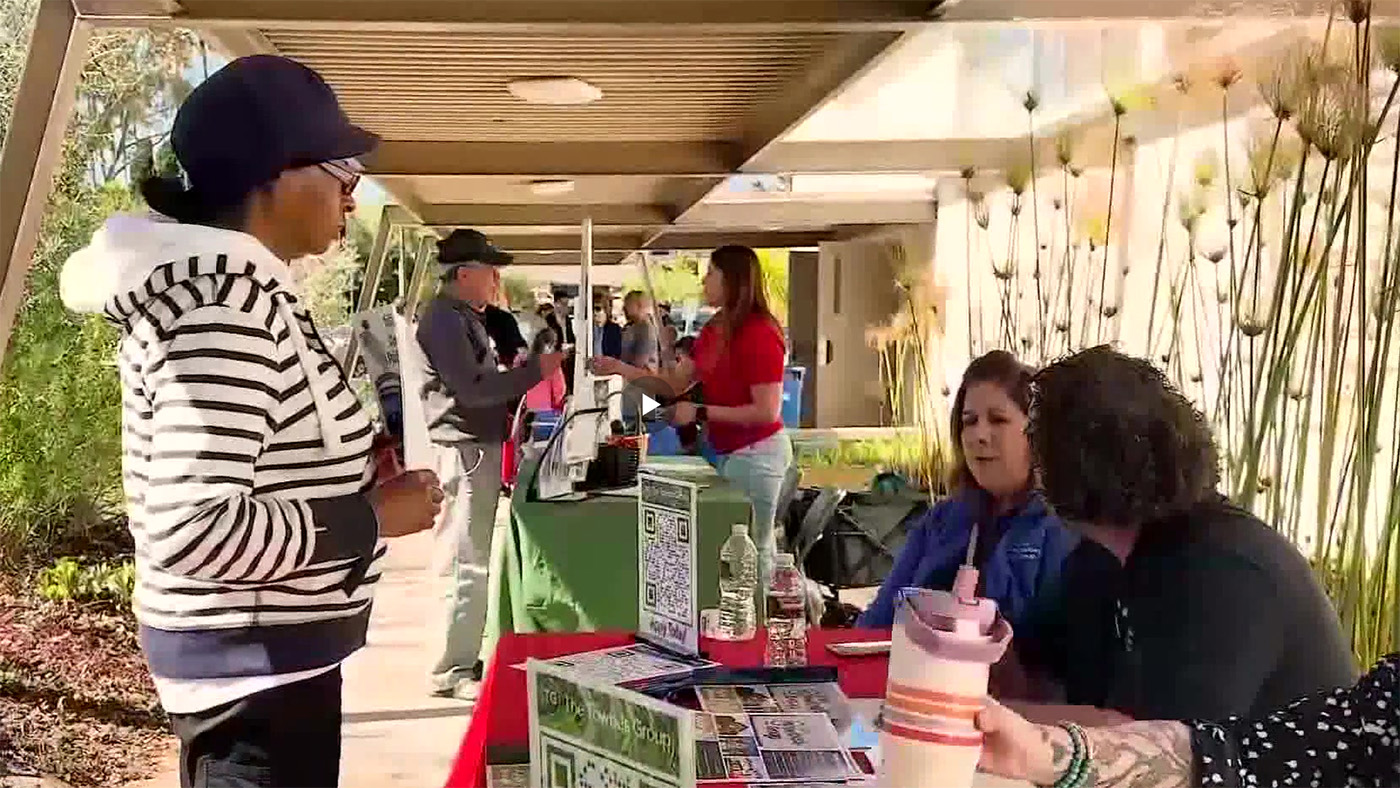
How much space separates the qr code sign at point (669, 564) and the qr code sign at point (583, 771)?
1.92 feet

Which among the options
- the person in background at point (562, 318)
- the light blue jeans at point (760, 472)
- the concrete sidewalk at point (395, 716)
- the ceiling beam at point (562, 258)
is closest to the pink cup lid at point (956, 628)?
the concrete sidewalk at point (395, 716)

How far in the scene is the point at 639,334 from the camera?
771 cm

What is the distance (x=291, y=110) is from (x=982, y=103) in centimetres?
299

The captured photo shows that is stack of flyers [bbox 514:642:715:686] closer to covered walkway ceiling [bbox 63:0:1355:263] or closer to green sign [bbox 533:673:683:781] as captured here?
green sign [bbox 533:673:683:781]

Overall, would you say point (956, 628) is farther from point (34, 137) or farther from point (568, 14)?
point (34, 137)

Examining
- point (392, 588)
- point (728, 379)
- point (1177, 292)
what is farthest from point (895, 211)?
point (1177, 292)

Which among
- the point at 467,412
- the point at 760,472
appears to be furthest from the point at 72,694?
the point at 760,472

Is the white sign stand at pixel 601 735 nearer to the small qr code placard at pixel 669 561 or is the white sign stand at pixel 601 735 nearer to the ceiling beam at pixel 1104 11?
the small qr code placard at pixel 669 561

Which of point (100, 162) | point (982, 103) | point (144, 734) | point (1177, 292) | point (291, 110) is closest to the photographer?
Answer: point (291, 110)

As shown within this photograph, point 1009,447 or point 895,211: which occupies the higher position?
point 895,211

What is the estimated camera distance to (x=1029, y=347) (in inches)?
123

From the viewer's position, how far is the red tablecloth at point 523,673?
1.39 metres

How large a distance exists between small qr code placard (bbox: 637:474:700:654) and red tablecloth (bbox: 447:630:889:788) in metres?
0.10

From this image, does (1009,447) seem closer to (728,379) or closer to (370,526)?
(370,526)
